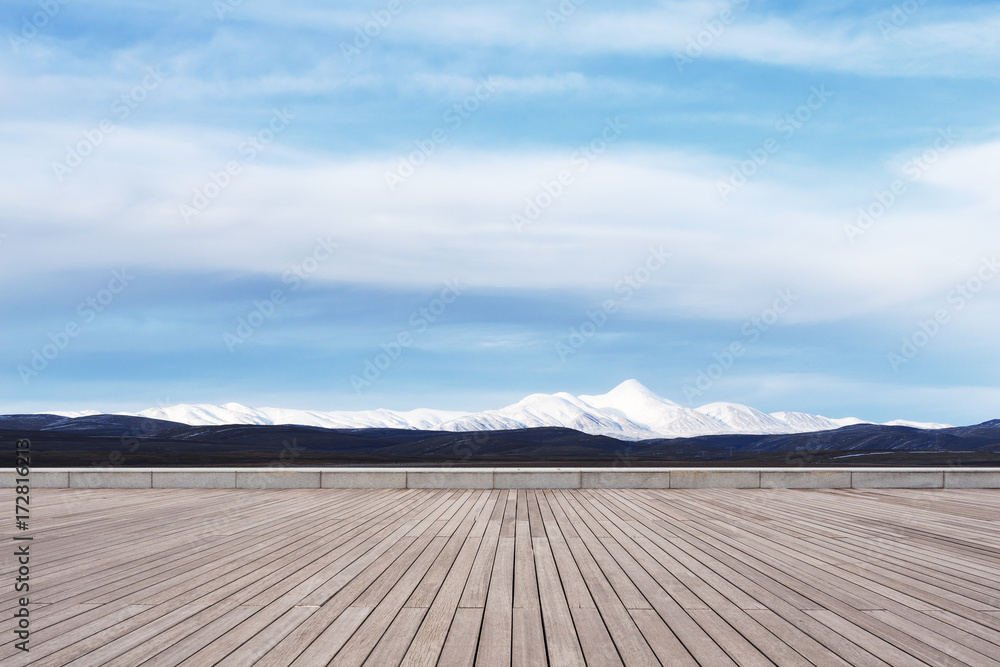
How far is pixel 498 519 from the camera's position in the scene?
8.59m

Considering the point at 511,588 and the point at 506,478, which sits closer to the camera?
the point at 511,588

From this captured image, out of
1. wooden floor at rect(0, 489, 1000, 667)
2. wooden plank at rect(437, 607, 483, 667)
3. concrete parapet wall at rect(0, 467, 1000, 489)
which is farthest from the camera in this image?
concrete parapet wall at rect(0, 467, 1000, 489)

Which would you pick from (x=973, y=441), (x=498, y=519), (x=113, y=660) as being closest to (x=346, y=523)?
(x=498, y=519)

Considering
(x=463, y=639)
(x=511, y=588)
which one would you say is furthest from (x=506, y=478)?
(x=463, y=639)

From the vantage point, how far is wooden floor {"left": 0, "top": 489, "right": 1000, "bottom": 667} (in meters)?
3.63

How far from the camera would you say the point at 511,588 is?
4.93 metres

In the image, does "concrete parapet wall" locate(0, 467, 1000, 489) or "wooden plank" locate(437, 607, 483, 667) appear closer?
"wooden plank" locate(437, 607, 483, 667)

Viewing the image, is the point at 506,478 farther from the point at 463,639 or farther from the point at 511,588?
the point at 463,639

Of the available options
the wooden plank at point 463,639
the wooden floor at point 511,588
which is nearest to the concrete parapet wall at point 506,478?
the wooden floor at point 511,588

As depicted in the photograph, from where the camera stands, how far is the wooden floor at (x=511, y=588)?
3.63 m

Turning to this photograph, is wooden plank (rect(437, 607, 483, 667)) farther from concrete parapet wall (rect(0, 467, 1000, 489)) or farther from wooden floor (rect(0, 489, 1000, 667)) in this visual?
concrete parapet wall (rect(0, 467, 1000, 489))

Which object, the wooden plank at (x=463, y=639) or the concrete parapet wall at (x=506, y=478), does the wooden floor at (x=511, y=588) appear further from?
the concrete parapet wall at (x=506, y=478)

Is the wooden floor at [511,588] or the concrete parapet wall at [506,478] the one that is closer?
the wooden floor at [511,588]

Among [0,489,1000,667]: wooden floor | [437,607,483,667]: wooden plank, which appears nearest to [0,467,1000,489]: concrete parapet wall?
[0,489,1000,667]: wooden floor
